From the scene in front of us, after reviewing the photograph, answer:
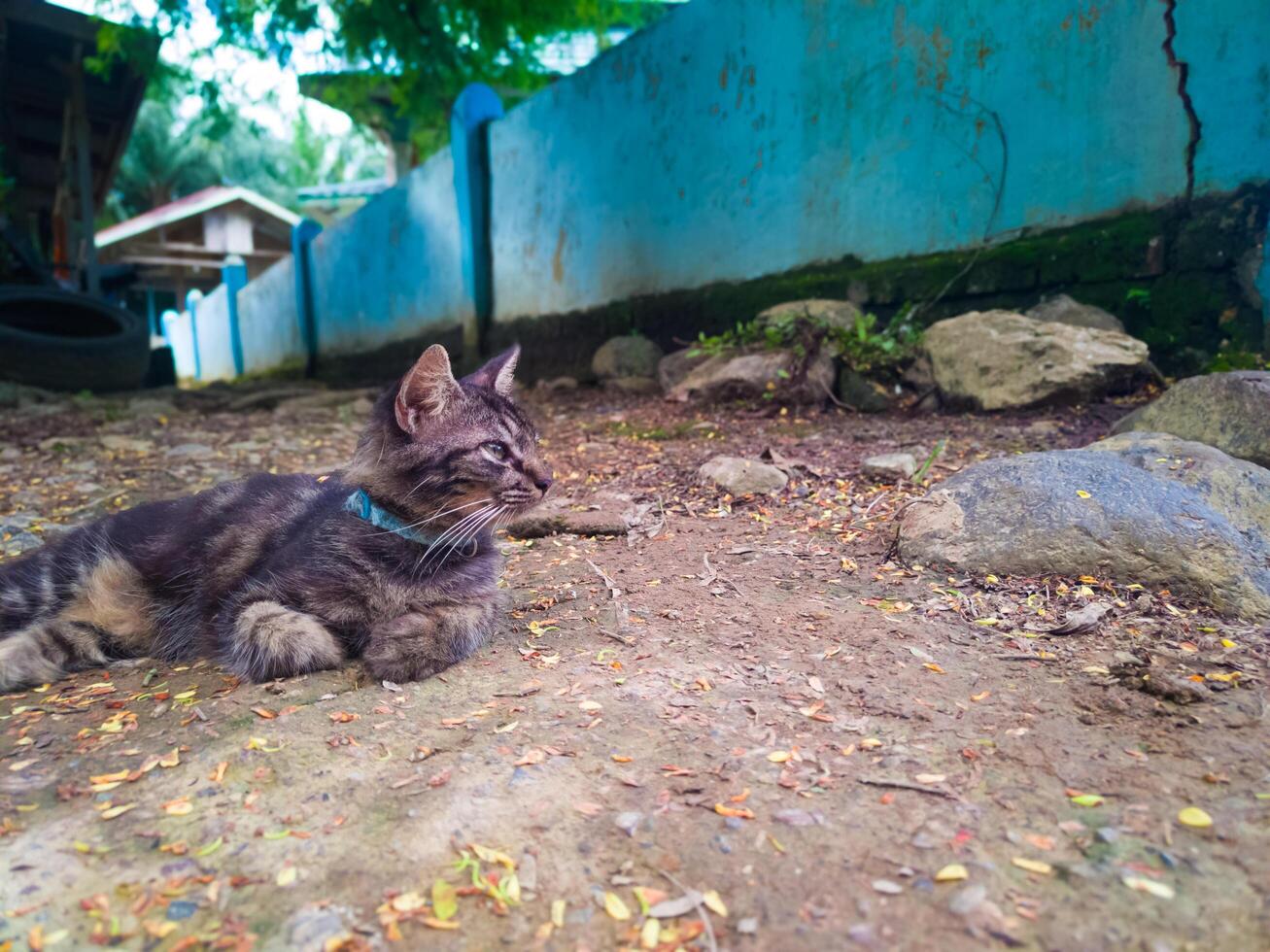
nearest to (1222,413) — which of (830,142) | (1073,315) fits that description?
(1073,315)

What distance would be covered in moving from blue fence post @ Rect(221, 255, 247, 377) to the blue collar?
19.2 metres

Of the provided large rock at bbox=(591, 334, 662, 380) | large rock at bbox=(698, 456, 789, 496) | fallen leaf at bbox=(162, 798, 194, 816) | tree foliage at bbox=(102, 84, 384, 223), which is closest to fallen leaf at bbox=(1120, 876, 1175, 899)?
fallen leaf at bbox=(162, 798, 194, 816)

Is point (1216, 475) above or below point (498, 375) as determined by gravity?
below

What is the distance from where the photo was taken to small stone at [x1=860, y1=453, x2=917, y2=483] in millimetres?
4105

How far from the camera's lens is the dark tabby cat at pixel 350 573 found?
2596 mm

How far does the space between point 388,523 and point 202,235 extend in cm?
2657

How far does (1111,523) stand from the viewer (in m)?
2.91

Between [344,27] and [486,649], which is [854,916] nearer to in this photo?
[486,649]

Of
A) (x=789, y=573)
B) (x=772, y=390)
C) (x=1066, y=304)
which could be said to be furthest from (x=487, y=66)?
(x=789, y=573)

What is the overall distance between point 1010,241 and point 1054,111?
0.78 m

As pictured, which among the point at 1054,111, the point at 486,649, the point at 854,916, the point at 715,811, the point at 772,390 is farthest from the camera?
the point at 772,390

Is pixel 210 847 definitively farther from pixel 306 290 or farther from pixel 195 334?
pixel 195 334

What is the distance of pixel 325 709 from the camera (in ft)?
7.65

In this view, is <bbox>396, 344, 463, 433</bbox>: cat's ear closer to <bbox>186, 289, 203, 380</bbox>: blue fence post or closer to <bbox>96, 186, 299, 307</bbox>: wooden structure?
<bbox>96, 186, 299, 307</bbox>: wooden structure
